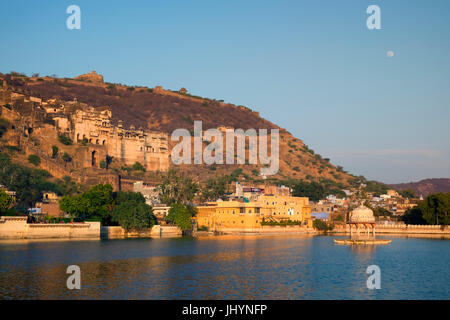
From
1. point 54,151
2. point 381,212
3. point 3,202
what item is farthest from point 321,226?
point 3,202

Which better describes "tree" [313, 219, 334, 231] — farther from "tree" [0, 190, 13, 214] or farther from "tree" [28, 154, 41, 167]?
"tree" [0, 190, 13, 214]

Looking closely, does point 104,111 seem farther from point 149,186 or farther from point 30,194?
point 30,194

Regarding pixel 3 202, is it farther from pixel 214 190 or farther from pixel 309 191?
pixel 309 191

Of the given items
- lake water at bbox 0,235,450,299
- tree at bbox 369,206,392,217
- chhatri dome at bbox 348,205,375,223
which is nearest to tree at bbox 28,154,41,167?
lake water at bbox 0,235,450,299

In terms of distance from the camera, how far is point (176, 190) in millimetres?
96875

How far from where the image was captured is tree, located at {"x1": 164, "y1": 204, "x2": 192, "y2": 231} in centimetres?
8581

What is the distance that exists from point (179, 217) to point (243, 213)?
1039cm

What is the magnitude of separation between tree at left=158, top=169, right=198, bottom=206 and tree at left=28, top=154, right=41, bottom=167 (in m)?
19.8

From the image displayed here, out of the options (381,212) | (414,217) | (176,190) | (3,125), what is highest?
(3,125)

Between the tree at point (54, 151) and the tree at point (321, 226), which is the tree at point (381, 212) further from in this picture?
the tree at point (54, 151)

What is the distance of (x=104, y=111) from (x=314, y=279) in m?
86.5

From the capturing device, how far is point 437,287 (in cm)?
4062
